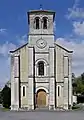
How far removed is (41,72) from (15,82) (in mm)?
4363

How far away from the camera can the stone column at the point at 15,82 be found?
5112 cm

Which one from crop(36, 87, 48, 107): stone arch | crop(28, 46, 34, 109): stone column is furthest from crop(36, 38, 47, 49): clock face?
crop(36, 87, 48, 107): stone arch

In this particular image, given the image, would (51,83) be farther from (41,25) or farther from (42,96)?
(41,25)

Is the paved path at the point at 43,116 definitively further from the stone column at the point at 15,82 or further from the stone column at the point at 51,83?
the stone column at the point at 15,82

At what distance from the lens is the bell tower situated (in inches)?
2083

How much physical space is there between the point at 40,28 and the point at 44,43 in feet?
8.37

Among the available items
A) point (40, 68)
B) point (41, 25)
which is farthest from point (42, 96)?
point (41, 25)

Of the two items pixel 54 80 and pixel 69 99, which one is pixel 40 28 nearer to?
pixel 54 80

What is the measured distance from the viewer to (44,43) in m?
52.7

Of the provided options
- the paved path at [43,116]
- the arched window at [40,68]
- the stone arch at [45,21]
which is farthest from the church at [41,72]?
the paved path at [43,116]

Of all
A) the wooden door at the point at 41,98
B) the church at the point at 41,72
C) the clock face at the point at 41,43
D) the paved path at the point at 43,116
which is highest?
the clock face at the point at 41,43

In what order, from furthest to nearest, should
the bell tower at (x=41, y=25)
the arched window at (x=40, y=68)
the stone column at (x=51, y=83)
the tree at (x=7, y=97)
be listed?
the tree at (x=7, y=97) < the bell tower at (x=41, y=25) < the arched window at (x=40, y=68) < the stone column at (x=51, y=83)

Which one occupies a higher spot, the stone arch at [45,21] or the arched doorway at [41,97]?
the stone arch at [45,21]

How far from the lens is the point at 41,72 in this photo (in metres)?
51.9
